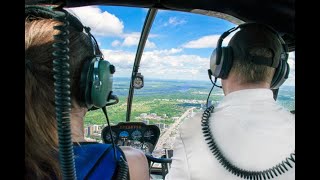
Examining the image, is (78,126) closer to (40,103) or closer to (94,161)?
(94,161)

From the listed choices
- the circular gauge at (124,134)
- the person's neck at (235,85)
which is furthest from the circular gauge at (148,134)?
the person's neck at (235,85)

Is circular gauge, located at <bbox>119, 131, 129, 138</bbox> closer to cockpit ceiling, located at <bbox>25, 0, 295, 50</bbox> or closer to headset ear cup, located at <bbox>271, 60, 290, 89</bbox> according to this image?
cockpit ceiling, located at <bbox>25, 0, 295, 50</bbox>

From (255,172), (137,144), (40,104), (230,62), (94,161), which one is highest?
(230,62)

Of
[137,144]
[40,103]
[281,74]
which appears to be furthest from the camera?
[137,144]

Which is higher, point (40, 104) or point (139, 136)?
point (40, 104)

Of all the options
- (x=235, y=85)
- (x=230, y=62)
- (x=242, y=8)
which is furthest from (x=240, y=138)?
(x=242, y=8)
